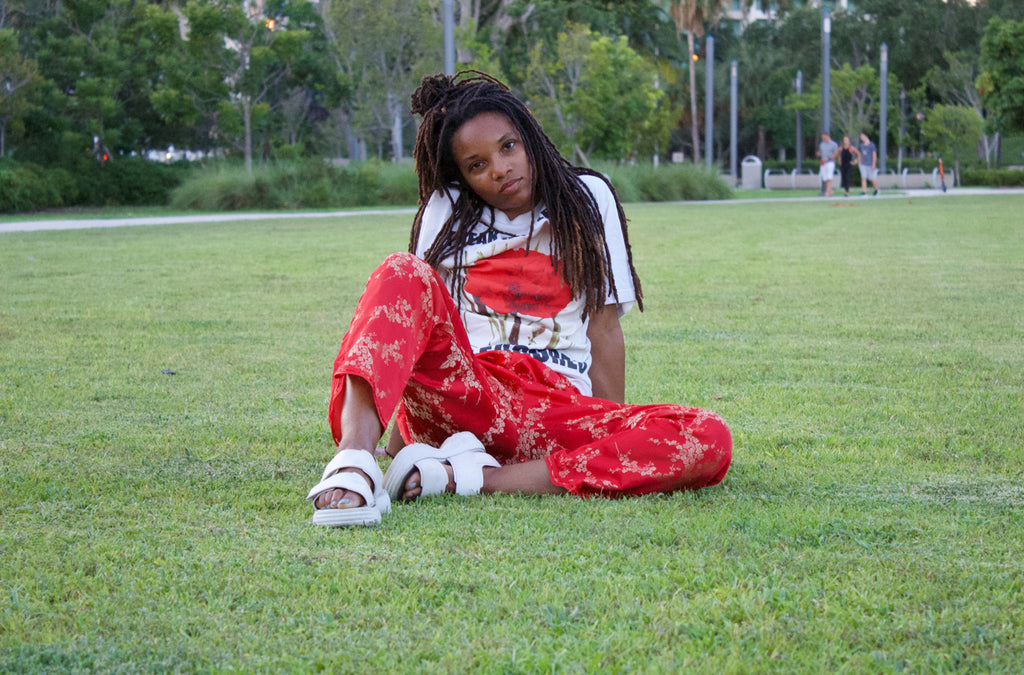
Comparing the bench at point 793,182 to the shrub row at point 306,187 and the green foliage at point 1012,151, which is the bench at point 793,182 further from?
the green foliage at point 1012,151

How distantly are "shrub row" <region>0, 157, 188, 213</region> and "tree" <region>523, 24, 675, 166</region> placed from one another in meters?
10.4

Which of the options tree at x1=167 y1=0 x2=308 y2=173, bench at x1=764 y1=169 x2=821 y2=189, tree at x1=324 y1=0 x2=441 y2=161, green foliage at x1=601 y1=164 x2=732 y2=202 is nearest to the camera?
tree at x1=167 y1=0 x2=308 y2=173

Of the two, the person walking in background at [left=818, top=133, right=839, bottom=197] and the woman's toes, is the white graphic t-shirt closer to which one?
the woman's toes

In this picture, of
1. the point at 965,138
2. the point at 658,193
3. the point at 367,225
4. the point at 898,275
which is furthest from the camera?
the point at 965,138

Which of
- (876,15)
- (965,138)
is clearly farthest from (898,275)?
(876,15)

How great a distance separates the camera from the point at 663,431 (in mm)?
3033

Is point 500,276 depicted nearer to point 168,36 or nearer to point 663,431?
point 663,431

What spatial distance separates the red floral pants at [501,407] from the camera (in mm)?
2863

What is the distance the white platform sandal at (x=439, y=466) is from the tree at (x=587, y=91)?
28.5m

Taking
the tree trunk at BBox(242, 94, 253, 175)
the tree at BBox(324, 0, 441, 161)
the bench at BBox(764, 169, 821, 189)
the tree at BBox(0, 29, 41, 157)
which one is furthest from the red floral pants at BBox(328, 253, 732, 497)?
the bench at BBox(764, 169, 821, 189)

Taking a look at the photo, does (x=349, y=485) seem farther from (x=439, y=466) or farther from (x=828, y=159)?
(x=828, y=159)

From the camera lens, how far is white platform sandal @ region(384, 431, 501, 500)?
3.03m

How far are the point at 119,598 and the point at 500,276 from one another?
1.52 m

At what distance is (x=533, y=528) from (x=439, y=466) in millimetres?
404
